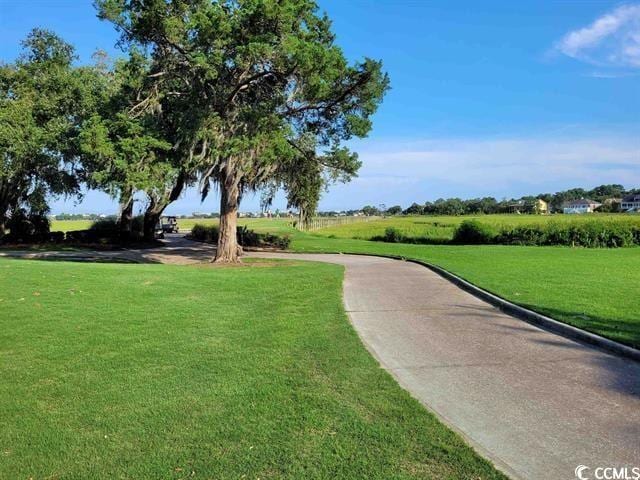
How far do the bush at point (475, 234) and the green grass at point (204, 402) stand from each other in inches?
991

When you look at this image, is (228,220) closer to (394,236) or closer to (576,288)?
(576,288)

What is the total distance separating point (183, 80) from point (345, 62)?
6430mm

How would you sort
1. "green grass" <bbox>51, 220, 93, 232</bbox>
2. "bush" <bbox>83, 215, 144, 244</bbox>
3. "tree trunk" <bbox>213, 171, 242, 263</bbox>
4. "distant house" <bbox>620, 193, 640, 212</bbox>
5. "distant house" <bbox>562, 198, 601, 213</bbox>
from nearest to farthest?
1. "tree trunk" <bbox>213, 171, 242, 263</bbox>
2. "bush" <bbox>83, 215, 144, 244</bbox>
3. "green grass" <bbox>51, 220, 93, 232</bbox>
4. "distant house" <bbox>620, 193, 640, 212</bbox>
5. "distant house" <bbox>562, 198, 601, 213</bbox>

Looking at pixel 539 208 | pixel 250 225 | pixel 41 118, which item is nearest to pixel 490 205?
pixel 539 208

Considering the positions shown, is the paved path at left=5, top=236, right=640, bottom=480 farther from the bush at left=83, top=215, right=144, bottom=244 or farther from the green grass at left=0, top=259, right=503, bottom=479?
the bush at left=83, top=215, right=144, bottom=244

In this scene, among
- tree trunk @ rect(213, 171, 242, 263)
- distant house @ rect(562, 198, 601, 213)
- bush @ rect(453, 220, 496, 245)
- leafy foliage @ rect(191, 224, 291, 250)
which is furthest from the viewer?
distant house @ rect(562, 198, 601, 213)

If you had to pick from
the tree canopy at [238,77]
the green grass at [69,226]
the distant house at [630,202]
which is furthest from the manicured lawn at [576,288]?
the distant house at [630,202]

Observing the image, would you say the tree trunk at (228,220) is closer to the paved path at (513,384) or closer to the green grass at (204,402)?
the green grass at (204,402)

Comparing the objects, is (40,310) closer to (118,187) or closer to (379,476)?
(379,476)

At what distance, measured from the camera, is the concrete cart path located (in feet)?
12.8

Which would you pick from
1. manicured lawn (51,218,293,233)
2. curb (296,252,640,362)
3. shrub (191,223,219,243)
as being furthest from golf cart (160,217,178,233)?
curb (296,252,640,362)

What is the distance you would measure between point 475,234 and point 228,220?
1765cm

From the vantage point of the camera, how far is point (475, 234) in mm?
32812

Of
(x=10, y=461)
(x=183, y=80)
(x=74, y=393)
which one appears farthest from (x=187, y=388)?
(x=183, y=80)
